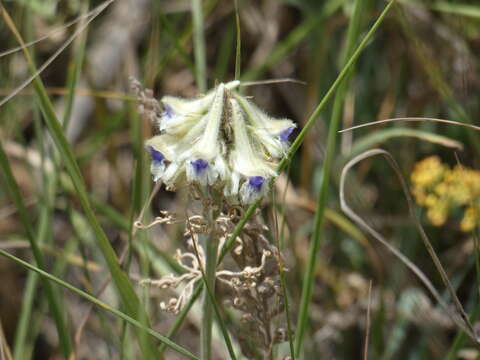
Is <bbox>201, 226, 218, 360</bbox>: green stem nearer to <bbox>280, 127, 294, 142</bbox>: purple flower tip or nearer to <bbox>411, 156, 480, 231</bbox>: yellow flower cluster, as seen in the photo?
<bbox>280, 127, 294, 142</bbox>: purple flower tip

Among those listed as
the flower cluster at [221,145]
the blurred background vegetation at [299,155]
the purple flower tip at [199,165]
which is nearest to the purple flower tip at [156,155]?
the flower cluster at [221,145]

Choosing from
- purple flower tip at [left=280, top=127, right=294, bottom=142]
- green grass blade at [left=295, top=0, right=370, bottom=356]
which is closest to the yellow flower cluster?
green grass blade at [left=295, top=0, right=370, bottom=356]

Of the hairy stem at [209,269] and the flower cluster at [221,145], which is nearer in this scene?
the flower cluster at [221,145]

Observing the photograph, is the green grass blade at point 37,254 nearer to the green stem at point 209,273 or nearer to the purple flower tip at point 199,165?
the green stem at point 209,273

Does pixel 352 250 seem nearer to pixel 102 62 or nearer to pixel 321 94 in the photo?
pixel 321 94

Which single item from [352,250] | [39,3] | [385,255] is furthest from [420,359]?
[39,3]

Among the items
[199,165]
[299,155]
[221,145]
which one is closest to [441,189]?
[299,155]

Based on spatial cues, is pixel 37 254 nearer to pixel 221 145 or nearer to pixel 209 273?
pixel 209 273
